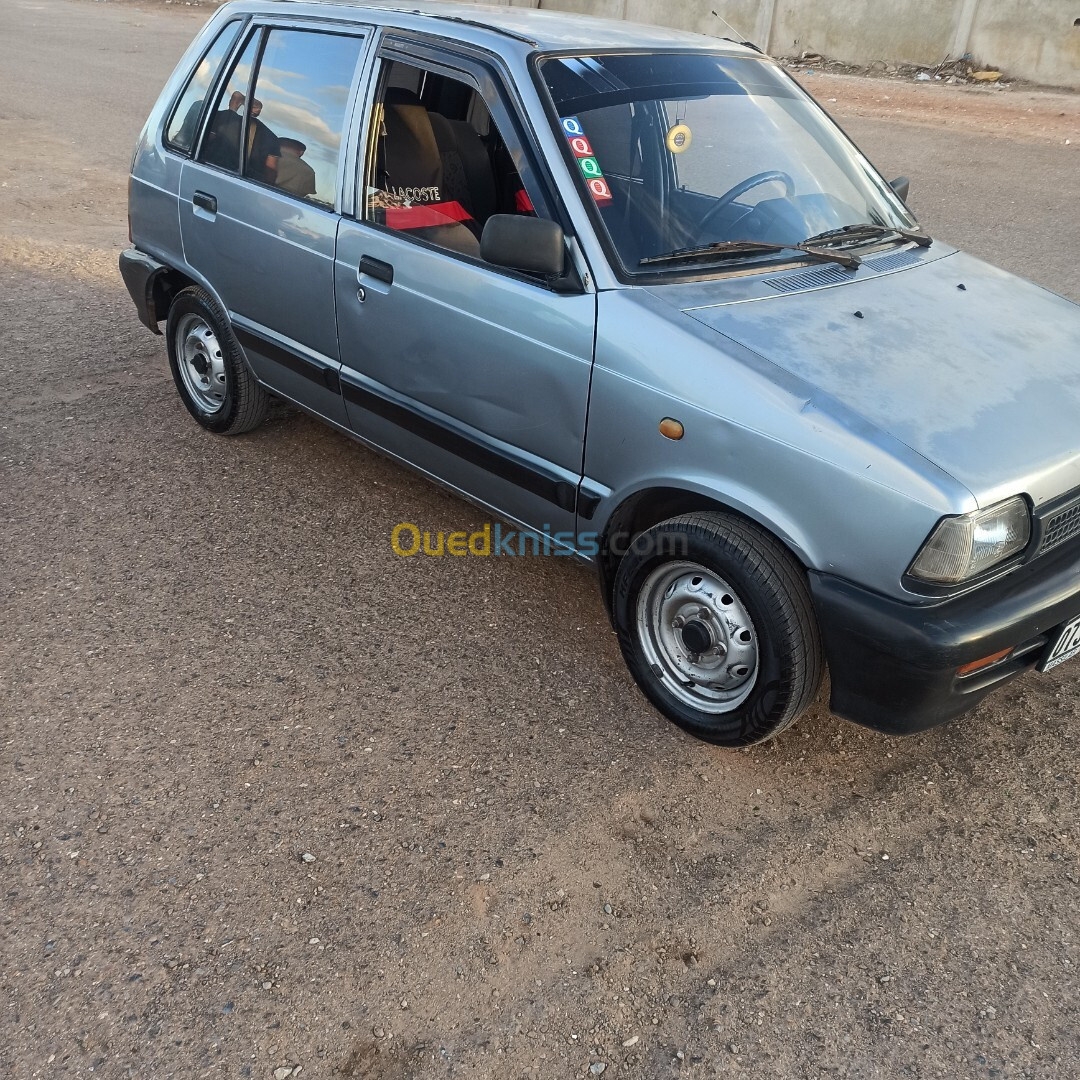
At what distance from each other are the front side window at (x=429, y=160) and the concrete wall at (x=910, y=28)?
12.8 m

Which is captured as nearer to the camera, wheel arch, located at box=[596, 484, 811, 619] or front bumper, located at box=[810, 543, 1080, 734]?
front bumper, located at box=[810, 543, 1080, 734]

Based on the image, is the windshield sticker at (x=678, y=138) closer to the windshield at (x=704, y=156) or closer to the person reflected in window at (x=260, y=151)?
the windshield at (x=704, y=156)

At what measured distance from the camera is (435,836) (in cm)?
289

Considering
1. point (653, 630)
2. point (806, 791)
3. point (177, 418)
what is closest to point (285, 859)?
point (653, 630)

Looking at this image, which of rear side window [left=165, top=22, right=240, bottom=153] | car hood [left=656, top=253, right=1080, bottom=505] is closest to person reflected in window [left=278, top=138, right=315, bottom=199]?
rear side window [left=165, top=22, right=240, bottom=153]

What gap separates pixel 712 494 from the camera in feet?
9.50

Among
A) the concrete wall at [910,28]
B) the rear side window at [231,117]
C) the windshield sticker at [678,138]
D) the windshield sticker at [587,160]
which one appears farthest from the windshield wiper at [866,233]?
the concrete wall at [910,28]

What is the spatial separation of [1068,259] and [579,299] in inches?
238

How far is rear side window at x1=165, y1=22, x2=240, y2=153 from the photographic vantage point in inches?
178

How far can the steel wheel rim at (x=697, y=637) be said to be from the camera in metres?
3.04

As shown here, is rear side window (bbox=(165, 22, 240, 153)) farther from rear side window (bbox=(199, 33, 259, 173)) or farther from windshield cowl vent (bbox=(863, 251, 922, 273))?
windshield cowl vent (bbox=(863, 251, 922, 273))

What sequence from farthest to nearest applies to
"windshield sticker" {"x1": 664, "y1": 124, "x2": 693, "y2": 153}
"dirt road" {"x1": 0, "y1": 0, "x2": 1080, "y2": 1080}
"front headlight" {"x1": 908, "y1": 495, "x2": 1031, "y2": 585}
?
"windshield sticker" {"x1": 664, "y1": 124, "x2": 693, "y2": 153} → "front headlight" {"x1": 908, "y1": 495, "x2": 1031, "y2": 585} → "dirt road" {"x1": 0, "y1": 0, "x2": 1080, "y2": 1080}

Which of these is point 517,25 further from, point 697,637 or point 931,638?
point 931,638

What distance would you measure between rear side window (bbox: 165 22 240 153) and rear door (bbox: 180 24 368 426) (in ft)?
0.38
